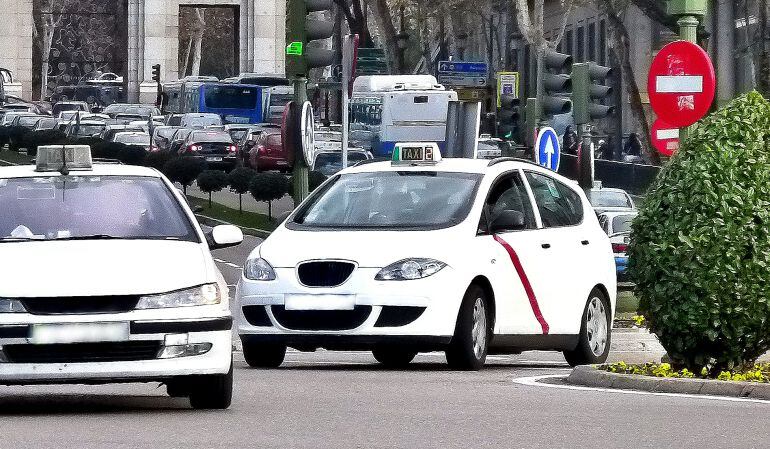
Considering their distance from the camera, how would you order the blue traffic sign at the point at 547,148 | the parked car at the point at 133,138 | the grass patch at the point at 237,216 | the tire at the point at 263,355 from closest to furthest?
1. the tire at the point at 263,355
2. the blue traffic sign at the point at 547,148
3. the grass patch at the point at 237,216
4. the parked car at the point at 133,138

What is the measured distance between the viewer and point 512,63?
10388 centimetres

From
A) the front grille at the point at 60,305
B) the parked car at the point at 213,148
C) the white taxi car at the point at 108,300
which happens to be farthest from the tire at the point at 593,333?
the parked car at the point at 213,148

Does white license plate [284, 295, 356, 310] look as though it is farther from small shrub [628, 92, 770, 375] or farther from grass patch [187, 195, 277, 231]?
grass patch [187, 195, 277, 231]

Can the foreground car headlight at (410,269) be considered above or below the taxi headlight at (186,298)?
below

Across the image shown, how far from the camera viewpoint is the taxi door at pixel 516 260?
51.2 feet

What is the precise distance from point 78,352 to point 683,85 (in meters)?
7.27

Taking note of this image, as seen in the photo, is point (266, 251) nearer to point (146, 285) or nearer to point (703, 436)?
point (146, 285)

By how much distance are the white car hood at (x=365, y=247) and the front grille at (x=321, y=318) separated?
1.05ft

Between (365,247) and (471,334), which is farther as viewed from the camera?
(471,334)

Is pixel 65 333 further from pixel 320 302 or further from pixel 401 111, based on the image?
pixel 401 111

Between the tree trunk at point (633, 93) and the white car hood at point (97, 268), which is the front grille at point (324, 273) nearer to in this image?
the white car hood at point (97, 268)

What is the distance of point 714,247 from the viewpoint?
13359 millimetres

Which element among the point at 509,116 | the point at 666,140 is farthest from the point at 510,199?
the point at 509,116

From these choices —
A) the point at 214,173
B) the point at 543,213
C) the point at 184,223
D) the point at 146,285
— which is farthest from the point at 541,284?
the point at 214,173
